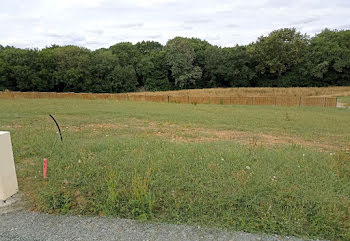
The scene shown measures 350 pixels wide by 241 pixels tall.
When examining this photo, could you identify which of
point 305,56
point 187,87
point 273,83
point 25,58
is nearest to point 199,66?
point 187,87

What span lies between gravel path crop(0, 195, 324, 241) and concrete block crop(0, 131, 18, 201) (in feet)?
1.46

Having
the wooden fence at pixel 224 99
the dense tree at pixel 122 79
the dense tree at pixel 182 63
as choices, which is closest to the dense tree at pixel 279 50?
the dense tree at pixel 182 63

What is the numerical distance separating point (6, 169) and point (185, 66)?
45587mm

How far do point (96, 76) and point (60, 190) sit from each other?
1678 inches

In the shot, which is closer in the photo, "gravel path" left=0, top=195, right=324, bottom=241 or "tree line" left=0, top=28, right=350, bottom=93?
"gravel path" left=0, top=195, right=324, bottom=241

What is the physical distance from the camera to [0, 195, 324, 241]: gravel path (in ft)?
7.93

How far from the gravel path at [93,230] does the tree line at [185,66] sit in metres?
40.1

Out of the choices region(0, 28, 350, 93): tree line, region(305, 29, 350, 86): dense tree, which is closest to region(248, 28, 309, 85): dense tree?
region(0, 28, 350, 93): tree line

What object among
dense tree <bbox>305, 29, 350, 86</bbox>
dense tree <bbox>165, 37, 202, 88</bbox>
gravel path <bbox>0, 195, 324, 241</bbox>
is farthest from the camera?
dense tree <bbox>165, 37, 202, 88</bbox>

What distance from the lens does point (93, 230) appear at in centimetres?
254

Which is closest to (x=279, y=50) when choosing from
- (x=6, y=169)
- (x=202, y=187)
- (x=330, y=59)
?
Result: (x=330, y=59)

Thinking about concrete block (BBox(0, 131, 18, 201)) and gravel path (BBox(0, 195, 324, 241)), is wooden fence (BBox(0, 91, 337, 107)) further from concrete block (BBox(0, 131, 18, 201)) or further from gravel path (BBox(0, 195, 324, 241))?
gravel path (BBox(0, 195, 324, 241))

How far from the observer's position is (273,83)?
4781 cm

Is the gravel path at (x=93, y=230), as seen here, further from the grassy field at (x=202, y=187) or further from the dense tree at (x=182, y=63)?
the dense tree at (x=182, y=63)
